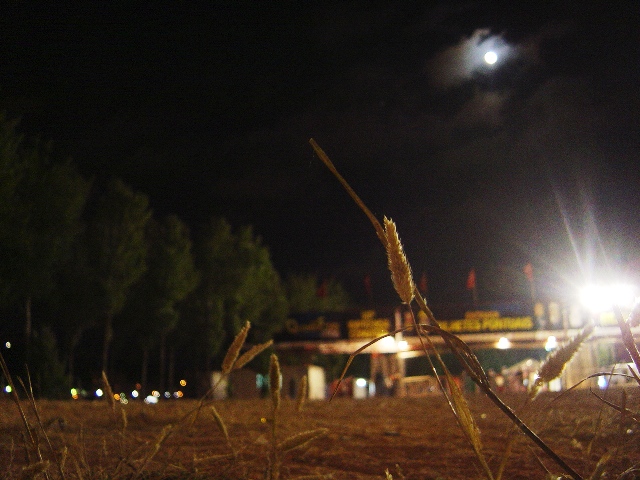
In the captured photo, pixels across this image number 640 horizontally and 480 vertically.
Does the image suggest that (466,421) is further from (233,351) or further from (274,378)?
(233,351)

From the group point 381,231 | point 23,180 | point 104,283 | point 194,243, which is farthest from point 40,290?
point 381,231

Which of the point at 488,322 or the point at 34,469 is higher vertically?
the point at 488,322

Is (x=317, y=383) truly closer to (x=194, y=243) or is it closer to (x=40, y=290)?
(x=194, y=243)

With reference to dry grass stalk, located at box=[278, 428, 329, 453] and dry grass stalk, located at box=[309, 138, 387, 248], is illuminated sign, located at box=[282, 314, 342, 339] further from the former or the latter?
dry grass stalk, located at box=[309, 138, 387, 248]

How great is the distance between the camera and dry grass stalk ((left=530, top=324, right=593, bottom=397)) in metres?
1.30

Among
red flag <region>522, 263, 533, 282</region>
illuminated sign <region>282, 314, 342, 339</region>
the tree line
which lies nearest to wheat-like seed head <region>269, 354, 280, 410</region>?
the tree line

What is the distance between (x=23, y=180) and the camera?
1708cm

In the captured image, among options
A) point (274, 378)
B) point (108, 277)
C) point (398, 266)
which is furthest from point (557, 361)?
point (108, 277)

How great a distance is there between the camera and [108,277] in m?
25.5

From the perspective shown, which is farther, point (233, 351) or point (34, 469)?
point (233, 351)

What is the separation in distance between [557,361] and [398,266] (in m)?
0.46

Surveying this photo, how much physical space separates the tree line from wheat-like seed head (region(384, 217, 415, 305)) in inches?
331

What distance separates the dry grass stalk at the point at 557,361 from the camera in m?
1.30

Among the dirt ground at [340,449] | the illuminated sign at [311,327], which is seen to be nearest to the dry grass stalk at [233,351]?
the dirt ground at [340,449]
